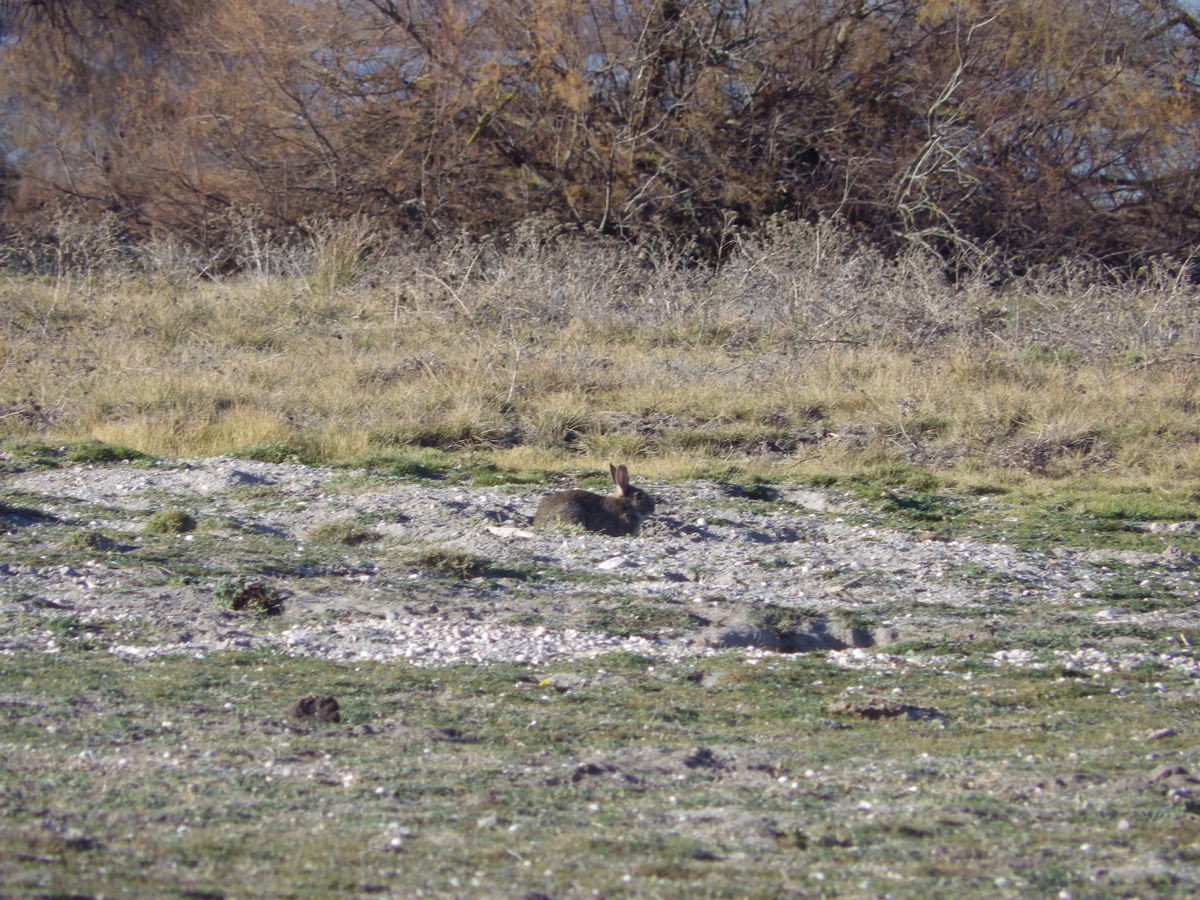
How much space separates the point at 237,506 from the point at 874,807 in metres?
6.01

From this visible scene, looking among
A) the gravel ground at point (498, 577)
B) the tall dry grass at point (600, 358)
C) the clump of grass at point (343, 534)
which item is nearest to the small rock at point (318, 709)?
the gravel ground at point (498, 577)

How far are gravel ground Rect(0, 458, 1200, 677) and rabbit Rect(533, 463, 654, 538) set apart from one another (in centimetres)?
14

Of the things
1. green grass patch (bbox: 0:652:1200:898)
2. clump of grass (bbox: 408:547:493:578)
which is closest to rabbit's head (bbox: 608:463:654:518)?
clump of grass (bbox: 408:547:493:578)

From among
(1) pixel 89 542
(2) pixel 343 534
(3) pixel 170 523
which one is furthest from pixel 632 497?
(1) pixel 89 542

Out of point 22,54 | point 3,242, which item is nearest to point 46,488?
point 3,242

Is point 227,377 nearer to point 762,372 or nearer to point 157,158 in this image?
point 762,372

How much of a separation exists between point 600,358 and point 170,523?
6.37 meters

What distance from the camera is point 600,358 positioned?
13.5 m

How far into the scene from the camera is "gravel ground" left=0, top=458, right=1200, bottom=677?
18.8 ft

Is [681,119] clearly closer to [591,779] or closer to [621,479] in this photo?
[621,479]

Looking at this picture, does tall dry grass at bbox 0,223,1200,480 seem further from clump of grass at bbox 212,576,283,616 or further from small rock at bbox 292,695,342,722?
small rock at bbox 292,695,342,722

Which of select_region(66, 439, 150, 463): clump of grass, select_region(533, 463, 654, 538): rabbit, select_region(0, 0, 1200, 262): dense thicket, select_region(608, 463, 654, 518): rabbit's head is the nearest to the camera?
select_region(533, 463, 654, 538): rabbit

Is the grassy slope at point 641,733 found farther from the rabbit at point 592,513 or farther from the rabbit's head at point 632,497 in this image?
the rabbit at point 592,513

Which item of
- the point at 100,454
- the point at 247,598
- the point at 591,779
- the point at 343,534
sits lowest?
the point at 100,454
